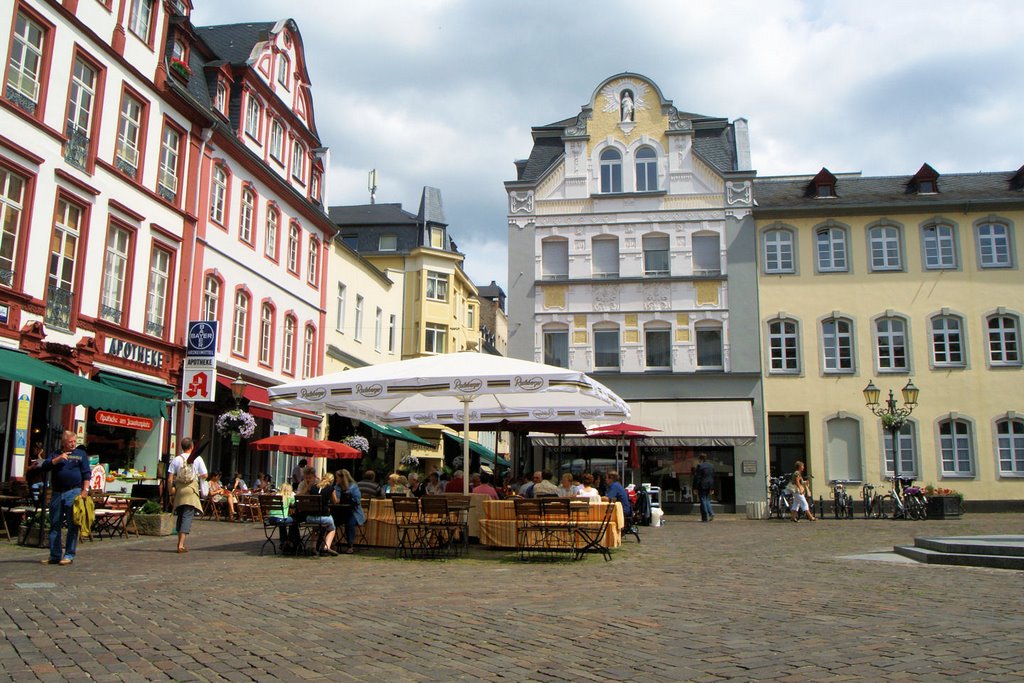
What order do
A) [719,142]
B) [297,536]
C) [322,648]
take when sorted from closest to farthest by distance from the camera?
1. [322,648]
2. [297,536]
3. [719,142]

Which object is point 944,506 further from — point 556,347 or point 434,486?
point 434,486

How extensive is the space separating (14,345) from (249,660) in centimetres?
1317

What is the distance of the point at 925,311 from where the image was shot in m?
31.9

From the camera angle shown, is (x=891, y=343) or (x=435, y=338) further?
(x=435, y=338)

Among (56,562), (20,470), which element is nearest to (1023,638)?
(56,562)

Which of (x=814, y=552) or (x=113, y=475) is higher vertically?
(x=113, y=475)

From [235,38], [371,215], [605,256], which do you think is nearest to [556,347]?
[605,256]

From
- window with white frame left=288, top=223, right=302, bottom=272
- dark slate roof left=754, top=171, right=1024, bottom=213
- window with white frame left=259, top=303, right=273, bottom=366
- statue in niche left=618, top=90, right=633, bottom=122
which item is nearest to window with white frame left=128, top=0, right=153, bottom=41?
window with white frame left=259, top=303, right=273, bottom=366

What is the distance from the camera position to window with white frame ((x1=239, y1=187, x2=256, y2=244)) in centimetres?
2683

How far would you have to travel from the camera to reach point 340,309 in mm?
36031

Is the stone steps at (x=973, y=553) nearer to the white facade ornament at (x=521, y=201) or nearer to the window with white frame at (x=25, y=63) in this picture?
the window with white frame at (x=25, y=63)

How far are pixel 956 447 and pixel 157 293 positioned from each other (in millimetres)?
26089

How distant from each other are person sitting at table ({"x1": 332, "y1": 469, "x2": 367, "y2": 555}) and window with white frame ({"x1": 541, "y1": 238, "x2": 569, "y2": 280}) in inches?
825

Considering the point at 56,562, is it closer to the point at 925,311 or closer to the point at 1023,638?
the point at 1023,638
